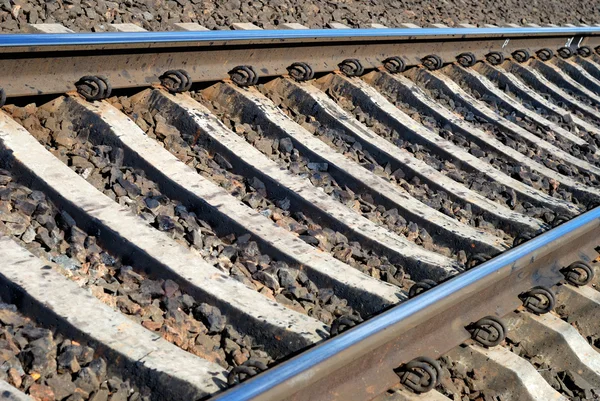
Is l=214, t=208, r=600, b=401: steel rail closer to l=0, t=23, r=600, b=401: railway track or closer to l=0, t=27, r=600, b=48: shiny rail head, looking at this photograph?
l=0, t=23, r=600, b=401: railway track

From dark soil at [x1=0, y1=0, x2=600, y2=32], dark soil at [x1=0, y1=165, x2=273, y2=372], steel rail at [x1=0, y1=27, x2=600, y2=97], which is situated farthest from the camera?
dark soil at [x1=0, y1=0, x2=600, y2=32]

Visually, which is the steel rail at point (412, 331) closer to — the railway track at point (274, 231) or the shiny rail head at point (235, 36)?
the railway track at point (274, 231)

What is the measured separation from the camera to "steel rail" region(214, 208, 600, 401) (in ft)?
8.71

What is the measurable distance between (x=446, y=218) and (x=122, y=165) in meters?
1.69

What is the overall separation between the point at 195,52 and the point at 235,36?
0.31 m

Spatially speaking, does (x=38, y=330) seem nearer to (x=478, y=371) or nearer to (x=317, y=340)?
(x=317, y=340)

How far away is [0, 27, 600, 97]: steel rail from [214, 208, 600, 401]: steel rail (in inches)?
85.2

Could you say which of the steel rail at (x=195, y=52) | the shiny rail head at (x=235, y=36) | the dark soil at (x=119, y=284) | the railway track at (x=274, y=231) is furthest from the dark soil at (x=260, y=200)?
the dark soil at (x=119, y=284)

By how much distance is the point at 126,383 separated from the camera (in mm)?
2828

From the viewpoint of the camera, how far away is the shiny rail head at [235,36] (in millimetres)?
4359

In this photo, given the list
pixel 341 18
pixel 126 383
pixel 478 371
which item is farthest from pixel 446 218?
pixel 341 18

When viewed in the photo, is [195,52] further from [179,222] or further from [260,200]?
[179,222]

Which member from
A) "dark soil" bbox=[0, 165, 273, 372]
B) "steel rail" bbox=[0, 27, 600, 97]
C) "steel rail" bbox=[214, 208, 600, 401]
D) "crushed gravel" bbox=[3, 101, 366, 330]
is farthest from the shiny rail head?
"steel rail" bbox=[214, 208, 600, 401]

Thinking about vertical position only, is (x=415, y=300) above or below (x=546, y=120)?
below
